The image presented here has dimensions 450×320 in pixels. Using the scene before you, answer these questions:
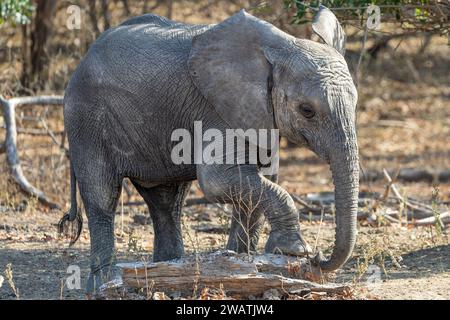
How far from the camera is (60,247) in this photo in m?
8.97

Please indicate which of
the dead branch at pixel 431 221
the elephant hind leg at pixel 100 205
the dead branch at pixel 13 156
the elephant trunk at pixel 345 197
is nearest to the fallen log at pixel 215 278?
the elephant trunk at pixel 345 197

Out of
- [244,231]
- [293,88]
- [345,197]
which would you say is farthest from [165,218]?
[345,197]

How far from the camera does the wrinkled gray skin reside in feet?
21.2

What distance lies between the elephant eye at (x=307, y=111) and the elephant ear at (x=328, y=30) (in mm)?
608

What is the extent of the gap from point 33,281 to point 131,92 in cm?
161

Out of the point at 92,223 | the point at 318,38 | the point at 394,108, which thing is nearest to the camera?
the point at 318,38

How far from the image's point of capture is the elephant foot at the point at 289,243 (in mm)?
6637

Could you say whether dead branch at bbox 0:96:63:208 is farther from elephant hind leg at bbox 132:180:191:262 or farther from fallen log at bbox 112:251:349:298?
fallen log at bbox 112:251:349:298

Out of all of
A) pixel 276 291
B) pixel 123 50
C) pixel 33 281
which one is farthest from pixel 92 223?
pixel 276 291

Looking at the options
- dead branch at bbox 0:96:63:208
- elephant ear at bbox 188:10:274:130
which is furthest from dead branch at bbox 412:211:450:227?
dead branch at bbox 0:96:63:208

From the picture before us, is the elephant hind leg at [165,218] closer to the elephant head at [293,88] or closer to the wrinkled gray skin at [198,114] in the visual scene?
the wrinkled gray skin at [198,114]

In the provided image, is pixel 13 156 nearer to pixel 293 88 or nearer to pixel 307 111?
pixel 293 88
